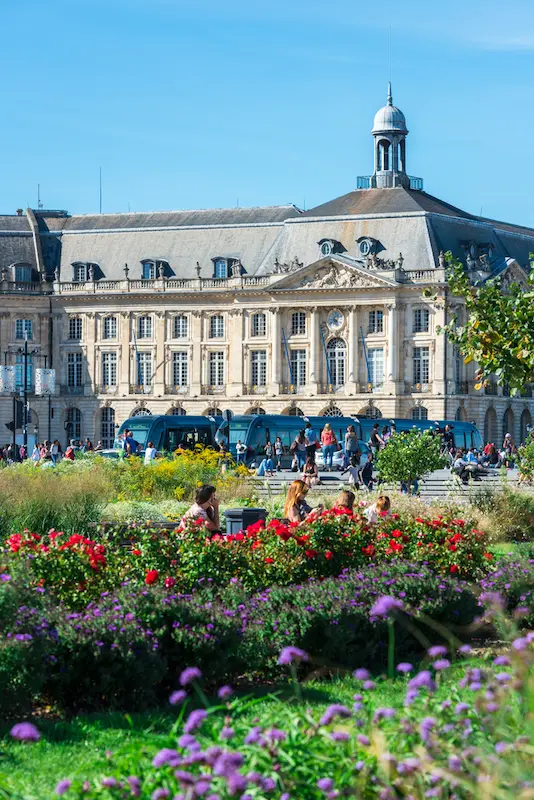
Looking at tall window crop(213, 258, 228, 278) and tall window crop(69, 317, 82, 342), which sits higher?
tall window crop(213, 258, 228, 278)

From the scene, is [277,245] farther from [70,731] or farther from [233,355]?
[70,731]

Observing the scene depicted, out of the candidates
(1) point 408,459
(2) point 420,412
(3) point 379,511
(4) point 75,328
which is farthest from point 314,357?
(3) point 379,511

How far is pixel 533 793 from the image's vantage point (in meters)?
6.21

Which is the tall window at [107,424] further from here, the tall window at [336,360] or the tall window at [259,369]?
the tall window at [336,360]

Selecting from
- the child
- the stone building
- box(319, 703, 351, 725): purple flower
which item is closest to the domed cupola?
the stone building

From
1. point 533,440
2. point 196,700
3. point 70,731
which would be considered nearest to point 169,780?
point 70,731

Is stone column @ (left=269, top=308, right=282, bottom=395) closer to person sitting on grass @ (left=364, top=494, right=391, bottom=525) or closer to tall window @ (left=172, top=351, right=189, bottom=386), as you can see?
tall window @ (left=172, top=351, right=189, bottom=386)

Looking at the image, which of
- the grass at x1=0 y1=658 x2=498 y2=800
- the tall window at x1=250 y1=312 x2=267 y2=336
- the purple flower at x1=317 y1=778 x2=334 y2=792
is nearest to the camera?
the purple flower at x1=317 y1=778 x2=334 y2=792

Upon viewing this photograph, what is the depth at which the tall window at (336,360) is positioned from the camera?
9062 cm

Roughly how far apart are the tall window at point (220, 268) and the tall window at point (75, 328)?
368 inches

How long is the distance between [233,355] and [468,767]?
283ft

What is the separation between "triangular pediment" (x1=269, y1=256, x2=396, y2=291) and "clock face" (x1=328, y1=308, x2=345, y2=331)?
1.72 meters

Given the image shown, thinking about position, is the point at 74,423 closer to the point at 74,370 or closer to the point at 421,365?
the point at 74,370

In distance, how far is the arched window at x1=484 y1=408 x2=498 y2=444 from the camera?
8944 cm
